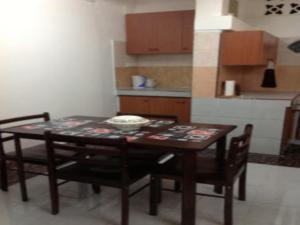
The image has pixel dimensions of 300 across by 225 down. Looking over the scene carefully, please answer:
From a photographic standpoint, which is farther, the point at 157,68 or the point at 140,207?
the point at 157,68

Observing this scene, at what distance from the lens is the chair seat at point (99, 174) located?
2.12 metres

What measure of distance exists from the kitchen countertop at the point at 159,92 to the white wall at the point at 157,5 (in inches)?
54.1

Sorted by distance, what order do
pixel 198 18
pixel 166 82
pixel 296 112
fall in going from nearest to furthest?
pixel 198 18 < pixel 296 112 < pixel 166 82

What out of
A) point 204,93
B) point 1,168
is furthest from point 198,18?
point 1,168

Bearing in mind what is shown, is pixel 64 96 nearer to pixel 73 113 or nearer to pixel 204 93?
pixel 73 113

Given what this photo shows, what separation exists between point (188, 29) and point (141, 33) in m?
0.81

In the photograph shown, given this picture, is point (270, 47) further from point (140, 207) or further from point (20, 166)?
point (20, 166)

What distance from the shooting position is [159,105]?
4668 millimetres

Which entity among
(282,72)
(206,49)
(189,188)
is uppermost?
(206,49)

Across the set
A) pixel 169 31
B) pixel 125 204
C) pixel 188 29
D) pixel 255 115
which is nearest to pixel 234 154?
pixel 125 204

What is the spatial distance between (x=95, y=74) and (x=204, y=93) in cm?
167

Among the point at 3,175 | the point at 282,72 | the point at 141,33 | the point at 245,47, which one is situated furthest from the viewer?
the point at 141,33

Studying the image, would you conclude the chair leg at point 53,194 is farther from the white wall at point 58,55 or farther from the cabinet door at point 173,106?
the cabinet door at point 173,106

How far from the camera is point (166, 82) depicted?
526 cm
